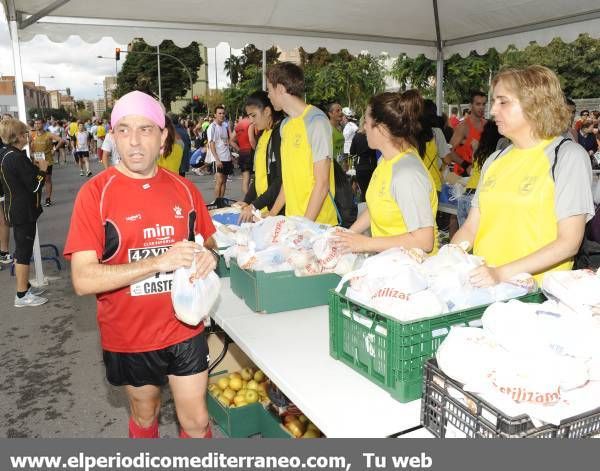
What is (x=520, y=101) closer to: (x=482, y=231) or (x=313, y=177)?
(x=482, y=231)

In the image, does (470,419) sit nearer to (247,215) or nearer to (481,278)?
(481,278)

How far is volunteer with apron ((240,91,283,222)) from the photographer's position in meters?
3.99

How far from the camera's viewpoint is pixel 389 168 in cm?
257

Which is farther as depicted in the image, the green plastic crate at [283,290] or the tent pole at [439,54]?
the tent pole at [439,54]

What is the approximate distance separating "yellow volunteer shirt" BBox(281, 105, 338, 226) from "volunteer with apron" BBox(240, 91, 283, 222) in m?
0.30

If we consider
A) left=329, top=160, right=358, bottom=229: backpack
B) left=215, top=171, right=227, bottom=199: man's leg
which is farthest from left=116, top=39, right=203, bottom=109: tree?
left=329, top=160, right=358, bottom=229: backpack

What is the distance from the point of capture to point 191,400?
2.18 meters

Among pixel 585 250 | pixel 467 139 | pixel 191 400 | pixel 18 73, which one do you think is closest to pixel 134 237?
pixel 191 400

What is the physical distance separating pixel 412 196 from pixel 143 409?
4.84 ft

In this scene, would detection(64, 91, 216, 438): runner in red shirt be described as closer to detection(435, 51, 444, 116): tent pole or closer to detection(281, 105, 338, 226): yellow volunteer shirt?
detection(281, 105, 338, 226): yellow volunteer shirt

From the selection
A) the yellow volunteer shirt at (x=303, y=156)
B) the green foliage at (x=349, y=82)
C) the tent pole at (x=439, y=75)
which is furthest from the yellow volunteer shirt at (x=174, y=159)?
the green foliage at (x=349, y=82)

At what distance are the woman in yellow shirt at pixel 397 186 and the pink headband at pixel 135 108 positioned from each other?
95cm

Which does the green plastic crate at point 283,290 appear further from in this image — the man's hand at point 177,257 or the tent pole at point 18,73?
the tent pole at point 18,73

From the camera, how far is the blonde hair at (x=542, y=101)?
2078 millimetres
